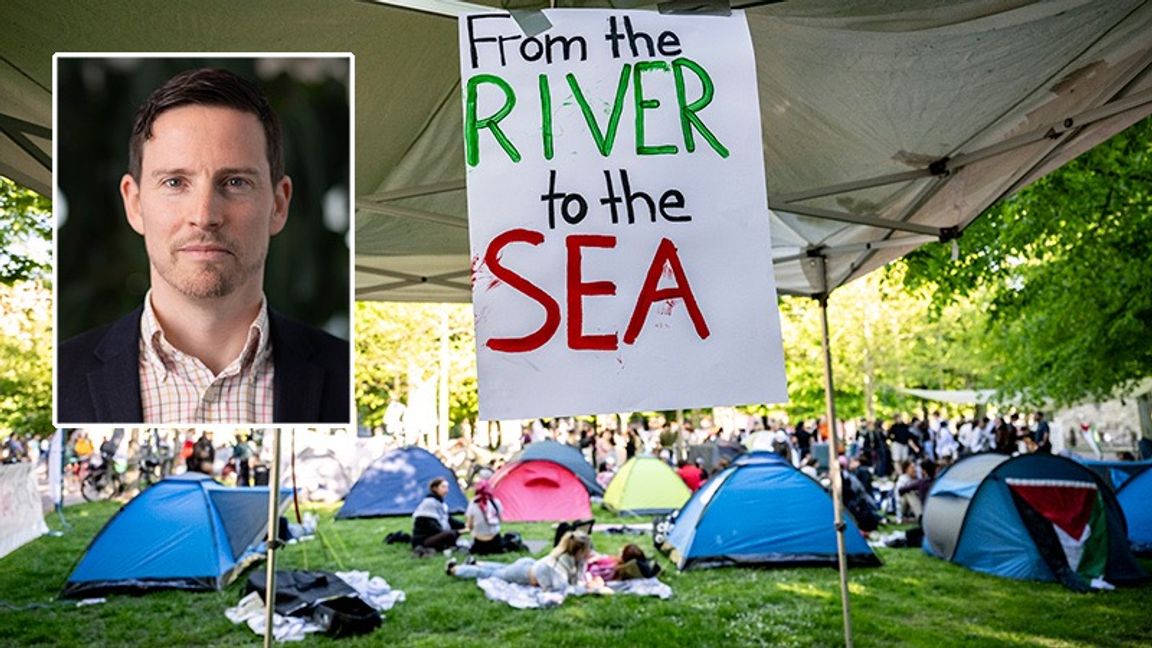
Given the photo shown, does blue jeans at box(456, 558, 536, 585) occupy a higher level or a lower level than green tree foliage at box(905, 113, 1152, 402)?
lower

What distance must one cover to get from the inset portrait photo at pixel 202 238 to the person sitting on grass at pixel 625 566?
6944 mm

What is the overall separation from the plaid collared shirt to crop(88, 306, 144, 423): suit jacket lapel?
0.05 feet

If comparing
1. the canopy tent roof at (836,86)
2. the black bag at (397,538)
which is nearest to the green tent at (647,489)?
the black bag at (397,538)

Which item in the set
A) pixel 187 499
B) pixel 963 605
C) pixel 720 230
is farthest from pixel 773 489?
pixel 720 230

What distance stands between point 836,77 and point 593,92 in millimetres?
1488

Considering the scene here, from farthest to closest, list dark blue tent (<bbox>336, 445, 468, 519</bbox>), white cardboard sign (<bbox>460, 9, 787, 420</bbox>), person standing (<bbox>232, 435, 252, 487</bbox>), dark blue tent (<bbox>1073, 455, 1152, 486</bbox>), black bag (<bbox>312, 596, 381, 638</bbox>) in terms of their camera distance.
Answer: person standing (<bbox>232, 435, 252, 487</bbox>)
dark blue tent (<bbox>336, 445, 468, 519</bbox>)
dark blue tent (<bbox>1073, 455, 1152, 486</bbox>)
black bag (<bbox>312, 596, 381, 638</bbox>)
white cardboard sign (<bbox>460, 9, 787, 420</bbox>)

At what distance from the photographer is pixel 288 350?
183 centimetres

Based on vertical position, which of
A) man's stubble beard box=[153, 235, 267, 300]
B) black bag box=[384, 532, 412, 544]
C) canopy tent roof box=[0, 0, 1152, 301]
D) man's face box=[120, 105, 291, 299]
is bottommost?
black bag box=[384, 532, 412, 544]

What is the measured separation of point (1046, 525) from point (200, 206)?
8.79 m

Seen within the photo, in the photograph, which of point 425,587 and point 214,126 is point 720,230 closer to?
point 214,126

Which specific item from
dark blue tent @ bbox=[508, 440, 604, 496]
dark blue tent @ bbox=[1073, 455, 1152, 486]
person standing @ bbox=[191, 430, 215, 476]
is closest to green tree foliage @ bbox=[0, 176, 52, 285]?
person standing @ bbox=[191, 430, 215, 476]

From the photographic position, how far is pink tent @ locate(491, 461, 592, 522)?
13.3 metres

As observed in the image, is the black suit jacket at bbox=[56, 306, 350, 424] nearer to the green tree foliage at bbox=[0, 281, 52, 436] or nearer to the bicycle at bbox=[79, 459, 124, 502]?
the green tree foliage at bbox=[0, 281, 52, 436]

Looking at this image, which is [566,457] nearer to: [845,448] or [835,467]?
[845,448]
